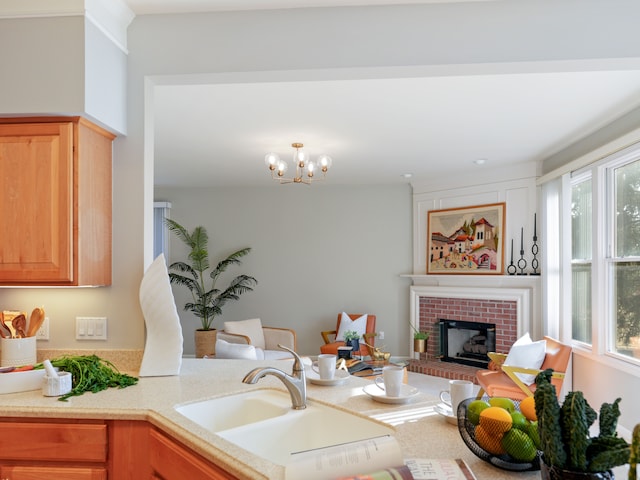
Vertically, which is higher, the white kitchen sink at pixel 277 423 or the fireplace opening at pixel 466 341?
the white kitchen sink at pixel 277 423

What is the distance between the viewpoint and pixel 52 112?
219cm

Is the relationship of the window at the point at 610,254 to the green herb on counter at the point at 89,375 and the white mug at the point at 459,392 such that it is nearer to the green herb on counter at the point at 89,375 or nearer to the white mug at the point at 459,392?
the white mug at the point at 459,392

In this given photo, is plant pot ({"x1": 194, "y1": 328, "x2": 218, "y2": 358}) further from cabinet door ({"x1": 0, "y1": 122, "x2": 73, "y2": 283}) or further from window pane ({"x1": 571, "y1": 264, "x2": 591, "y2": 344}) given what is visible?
cabinet door ({"x1": 0, "y1": 122, "x2": 73, "y2": 283})

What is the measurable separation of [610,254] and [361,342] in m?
3.27

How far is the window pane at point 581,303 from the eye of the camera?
490cm

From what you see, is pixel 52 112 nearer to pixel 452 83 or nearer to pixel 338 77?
pixel 338 77

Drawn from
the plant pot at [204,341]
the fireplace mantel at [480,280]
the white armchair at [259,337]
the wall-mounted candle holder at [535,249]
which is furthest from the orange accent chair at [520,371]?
the plant pot at [204,341]

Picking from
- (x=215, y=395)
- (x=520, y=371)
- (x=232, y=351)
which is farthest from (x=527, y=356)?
(x=215, y=395)

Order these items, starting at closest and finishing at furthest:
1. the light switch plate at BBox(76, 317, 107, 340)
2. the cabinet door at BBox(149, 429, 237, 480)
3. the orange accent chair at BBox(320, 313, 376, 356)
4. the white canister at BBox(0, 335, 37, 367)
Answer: the cabinet door at BBox(149, 429, 237, 480), the white canister at BBox(0, 335, 37, 367), the light switch plate at BBox(76, 317, 107, 340), the orange accent chair at BBox(320, 313, 376, 356)

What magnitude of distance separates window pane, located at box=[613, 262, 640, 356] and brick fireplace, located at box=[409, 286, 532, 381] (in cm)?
165

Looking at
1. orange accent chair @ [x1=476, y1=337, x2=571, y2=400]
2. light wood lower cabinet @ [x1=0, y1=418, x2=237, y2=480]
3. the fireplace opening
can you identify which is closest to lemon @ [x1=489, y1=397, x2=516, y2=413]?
light wood lower cabinet @ [x1=0, y1=418, x2=237, y2=480]

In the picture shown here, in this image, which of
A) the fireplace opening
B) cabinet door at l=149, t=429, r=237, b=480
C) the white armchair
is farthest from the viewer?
the fireplace opening

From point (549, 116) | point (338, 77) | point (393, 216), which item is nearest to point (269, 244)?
point (393, 216)

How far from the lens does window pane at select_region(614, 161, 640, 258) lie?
406 cm
